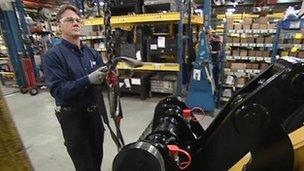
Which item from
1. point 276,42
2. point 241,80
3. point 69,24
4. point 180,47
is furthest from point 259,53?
point 69,24

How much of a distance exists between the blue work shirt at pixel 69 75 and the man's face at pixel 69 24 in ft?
0.28

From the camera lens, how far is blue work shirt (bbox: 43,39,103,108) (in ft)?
5.68

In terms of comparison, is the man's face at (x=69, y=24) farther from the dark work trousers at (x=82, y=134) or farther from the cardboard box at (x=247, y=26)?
the cardboard box at (x=247, y=26)

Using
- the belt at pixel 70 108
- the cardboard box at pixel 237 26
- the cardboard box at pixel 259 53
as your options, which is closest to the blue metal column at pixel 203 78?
the cardboard box at pixel 237 26

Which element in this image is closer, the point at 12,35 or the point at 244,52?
the point at 244,52

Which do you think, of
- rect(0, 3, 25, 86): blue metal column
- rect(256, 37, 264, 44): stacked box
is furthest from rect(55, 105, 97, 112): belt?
rect(0, 3, 25, 86): blue metal column

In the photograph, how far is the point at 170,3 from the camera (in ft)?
15.2

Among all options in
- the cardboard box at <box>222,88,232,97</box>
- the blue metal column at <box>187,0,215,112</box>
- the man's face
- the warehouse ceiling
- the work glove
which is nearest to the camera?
the work glove

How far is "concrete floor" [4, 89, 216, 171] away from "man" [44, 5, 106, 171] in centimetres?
51

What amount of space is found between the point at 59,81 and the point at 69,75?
112 mm

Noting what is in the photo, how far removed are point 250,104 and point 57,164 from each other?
2788mm

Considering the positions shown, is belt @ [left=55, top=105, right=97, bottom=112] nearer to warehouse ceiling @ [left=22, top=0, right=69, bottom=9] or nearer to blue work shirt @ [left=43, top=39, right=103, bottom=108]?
blue work shirt @ [left=43, top=39, right=103, bottom=108]

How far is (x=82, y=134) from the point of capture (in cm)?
196

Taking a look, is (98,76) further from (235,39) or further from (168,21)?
(235,39)
